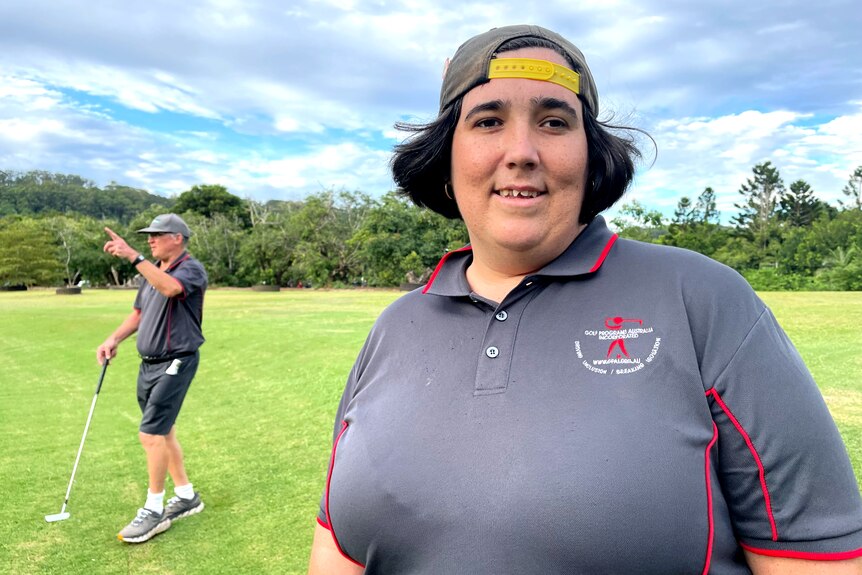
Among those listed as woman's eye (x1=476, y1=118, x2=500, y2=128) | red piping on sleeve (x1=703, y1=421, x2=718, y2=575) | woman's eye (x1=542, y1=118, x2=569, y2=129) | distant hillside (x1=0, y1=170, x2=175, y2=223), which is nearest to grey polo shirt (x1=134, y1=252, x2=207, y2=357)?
woman's eye (x1=476, y1=118, x2=500, y2=128)

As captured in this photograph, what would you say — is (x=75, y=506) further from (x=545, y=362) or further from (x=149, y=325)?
(x=545, y=362)

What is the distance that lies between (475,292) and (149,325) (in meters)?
4.30

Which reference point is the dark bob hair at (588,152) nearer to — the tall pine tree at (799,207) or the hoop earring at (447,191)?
the hoop earring at (447,191)

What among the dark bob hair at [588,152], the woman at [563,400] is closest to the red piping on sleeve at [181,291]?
the dark bob hair at [588,152]

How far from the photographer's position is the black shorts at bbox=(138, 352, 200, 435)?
5.15 meters

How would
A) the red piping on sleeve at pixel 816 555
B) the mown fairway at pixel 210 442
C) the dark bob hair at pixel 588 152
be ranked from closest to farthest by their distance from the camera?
the red piping on sleeve at pixel 816 555
the dark bob hair at pixel 588 152
the mown fairway at pixel 210 442

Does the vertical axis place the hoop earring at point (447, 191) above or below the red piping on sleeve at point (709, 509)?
above

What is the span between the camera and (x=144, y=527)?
4.95m

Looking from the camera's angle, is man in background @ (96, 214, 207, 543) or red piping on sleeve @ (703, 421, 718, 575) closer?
red piping on sleeve @ (703, 421, 718, 575)

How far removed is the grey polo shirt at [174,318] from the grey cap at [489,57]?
4148 millimetres

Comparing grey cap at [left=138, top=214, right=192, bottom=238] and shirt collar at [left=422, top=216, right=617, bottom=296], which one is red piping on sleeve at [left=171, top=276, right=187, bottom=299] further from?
shirt collar at [left=422, top=216, right=617, bottom=296]

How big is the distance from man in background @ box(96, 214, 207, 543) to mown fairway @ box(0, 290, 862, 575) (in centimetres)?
20

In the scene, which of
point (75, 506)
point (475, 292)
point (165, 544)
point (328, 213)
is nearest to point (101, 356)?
point (75, 506)

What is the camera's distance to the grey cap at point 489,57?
1615 mm
